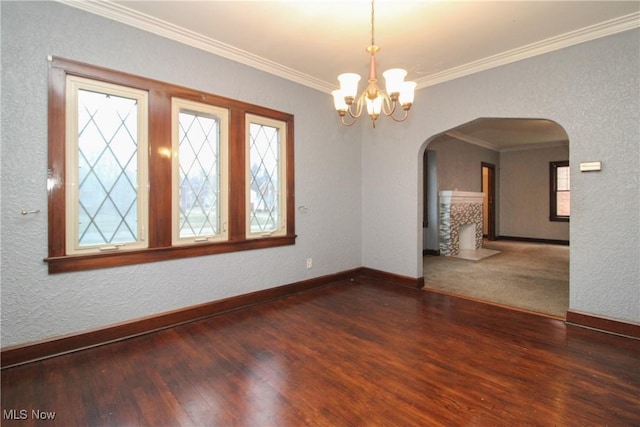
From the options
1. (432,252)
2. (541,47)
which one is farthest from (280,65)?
(432,252)

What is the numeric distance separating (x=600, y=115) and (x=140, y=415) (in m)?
4.15

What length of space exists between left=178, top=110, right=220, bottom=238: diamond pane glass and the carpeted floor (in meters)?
2.91

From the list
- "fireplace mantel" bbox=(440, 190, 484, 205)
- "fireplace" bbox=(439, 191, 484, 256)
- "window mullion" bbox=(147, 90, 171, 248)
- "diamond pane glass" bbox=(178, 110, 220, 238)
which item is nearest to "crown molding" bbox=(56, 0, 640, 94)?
"window mullion" bbox=(147, 90, 171, 248)

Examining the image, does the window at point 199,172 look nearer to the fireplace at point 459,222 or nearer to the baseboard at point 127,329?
the baseboard at point 127,329

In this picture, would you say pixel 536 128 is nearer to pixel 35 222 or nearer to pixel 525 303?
pixel 525 303

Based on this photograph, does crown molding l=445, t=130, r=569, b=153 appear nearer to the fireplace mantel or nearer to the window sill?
the fireplace mantel

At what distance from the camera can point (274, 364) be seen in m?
2.07

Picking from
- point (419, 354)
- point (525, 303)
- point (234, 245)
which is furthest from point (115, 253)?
point (525, 303)

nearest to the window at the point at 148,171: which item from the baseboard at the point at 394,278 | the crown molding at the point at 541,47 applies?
the baseboard at the point at 394,278

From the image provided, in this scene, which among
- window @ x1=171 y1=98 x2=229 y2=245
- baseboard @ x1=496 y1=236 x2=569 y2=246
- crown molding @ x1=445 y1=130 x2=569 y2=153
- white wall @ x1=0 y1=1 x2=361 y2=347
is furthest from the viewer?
baseboard @ x1=496 y1=236 x2=569 y2=246

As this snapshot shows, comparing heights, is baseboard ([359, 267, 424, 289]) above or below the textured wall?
below

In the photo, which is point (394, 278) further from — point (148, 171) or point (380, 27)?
point (148, 171)
